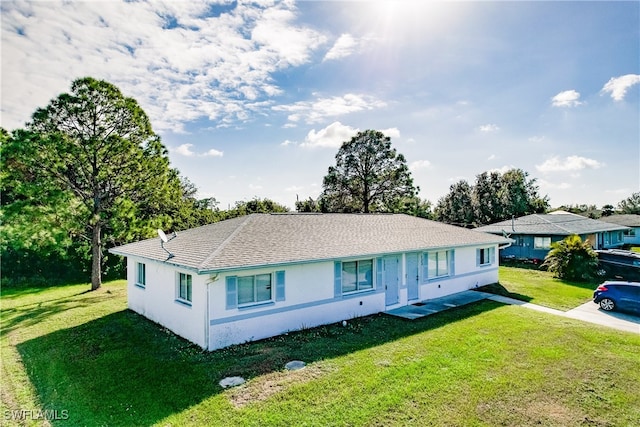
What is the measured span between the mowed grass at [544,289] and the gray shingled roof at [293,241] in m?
2.72

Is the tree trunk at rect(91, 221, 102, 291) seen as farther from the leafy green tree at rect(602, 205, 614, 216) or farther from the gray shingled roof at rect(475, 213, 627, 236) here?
the leafy green tree at rect(602, 205, 614, 216)

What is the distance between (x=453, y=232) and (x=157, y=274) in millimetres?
15612

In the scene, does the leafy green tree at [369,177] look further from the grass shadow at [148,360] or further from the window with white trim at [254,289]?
the window with white trim at [254,289]

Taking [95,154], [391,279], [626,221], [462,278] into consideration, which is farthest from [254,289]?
[626,221]

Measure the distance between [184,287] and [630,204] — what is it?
98768 millimetres

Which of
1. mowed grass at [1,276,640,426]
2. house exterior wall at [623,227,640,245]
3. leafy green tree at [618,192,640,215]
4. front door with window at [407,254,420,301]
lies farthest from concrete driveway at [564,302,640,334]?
leafy green tree at [618,192,640,215]

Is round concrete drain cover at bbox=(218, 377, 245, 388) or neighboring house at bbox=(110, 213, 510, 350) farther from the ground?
neighboring house at bbox=(110, 213, 510, 350)

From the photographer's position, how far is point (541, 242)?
2861cm

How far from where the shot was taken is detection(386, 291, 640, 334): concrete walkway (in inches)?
508

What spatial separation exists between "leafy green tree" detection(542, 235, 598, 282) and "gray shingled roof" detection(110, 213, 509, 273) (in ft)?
18.8

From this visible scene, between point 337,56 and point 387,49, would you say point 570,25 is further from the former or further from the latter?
point 337,56

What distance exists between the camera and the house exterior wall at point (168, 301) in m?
10.1

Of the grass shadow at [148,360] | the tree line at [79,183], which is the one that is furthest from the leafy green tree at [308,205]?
the grass shadow at [148,360]

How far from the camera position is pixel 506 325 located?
40.2 ft
